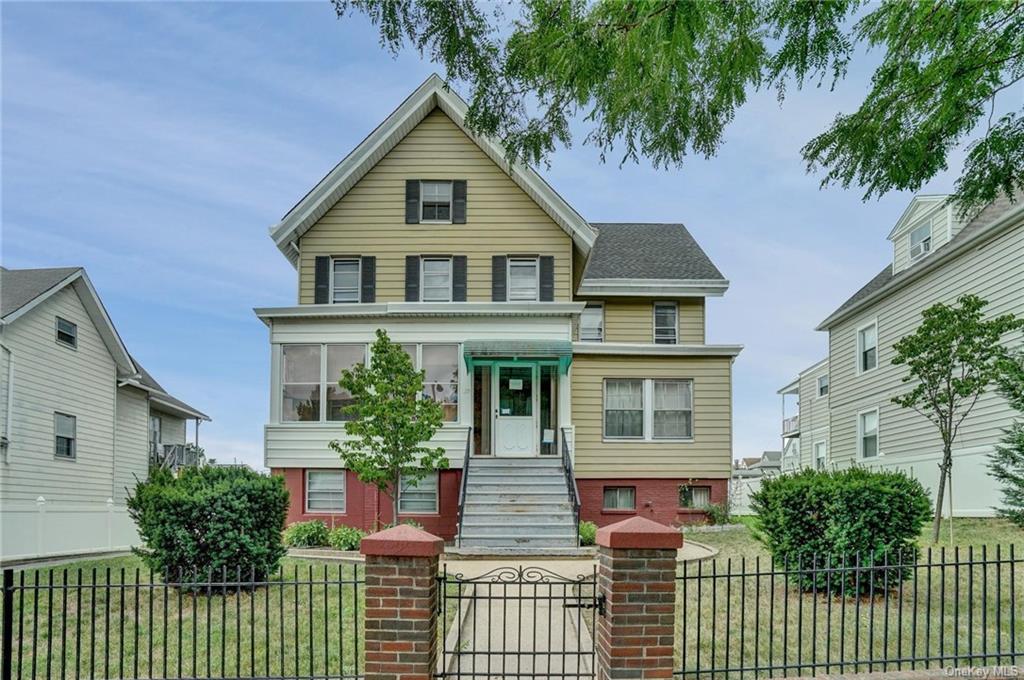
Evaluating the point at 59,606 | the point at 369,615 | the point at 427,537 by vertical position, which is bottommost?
the point at 59,606

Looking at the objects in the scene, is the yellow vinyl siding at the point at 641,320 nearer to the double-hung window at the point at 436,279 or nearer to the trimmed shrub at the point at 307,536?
the double-hung window at the point at 436,279

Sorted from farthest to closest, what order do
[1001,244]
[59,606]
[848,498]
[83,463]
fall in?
[83,463] < [1001,244] < [59,606] < [848,498]

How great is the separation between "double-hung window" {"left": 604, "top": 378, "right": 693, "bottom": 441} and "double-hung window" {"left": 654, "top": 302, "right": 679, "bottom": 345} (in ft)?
9.12

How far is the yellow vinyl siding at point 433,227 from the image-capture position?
20.2 m

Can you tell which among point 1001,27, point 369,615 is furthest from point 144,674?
point 1001,27

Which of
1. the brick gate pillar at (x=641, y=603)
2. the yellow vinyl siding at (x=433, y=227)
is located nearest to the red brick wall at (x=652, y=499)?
the yellow vinyl siding at (x=433, y=227)

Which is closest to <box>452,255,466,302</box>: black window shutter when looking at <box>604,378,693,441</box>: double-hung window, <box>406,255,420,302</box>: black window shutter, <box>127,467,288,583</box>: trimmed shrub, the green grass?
<box>406,255,420,302</box>: black window shutter

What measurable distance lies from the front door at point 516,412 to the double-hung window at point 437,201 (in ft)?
13.0

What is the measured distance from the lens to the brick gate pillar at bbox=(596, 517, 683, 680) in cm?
675

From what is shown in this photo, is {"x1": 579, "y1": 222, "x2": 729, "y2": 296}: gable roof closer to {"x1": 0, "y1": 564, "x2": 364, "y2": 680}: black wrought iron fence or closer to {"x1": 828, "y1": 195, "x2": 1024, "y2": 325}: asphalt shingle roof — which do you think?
{"x1": 828, "y1": 195, "x2": 1024, "y2": 325}: asphalt shingle roof

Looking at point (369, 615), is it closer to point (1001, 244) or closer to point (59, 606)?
point (59, 606)

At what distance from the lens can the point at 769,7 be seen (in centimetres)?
755

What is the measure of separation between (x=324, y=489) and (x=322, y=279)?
15.8 ft

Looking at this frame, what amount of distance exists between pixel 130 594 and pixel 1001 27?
39.1 feet
